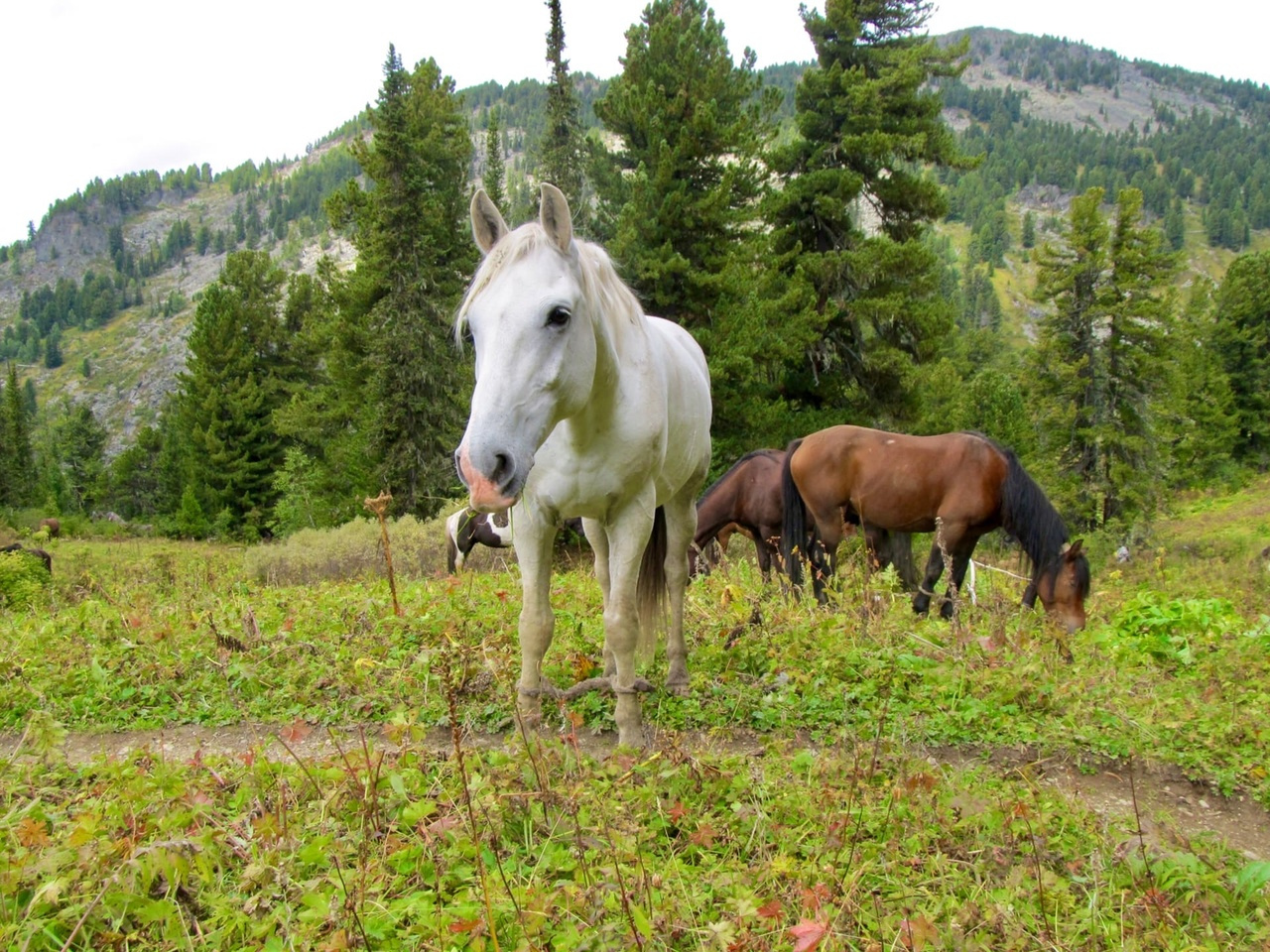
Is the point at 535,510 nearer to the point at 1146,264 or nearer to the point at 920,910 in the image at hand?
the point at 920,910

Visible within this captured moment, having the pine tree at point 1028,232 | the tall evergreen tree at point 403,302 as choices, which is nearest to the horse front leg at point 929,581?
the tall evergreen tree at point 403,302

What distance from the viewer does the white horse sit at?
99.5 inches

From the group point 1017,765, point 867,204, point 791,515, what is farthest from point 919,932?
point 867,204

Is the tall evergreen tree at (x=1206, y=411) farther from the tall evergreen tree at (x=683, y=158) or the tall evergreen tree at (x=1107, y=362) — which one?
the tall evergreen tree at (x=683, y=158)

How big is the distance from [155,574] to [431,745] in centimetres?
1472

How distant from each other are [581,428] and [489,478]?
0.90 meters

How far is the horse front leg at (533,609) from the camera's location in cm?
344

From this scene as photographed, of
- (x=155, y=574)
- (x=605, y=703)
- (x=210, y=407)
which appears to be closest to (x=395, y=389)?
(x=155, y=574)

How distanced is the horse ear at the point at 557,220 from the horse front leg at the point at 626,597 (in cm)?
123

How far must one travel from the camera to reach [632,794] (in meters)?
2.72

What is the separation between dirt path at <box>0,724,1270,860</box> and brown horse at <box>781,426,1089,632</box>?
8.61 feet

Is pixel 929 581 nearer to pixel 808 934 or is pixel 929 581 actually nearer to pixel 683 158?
pixel 808 934

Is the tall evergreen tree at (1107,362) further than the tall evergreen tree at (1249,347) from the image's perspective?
No

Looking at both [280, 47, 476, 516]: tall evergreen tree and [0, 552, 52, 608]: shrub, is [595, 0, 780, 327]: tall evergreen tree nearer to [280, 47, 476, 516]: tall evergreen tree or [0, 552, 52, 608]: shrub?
[280, 47, 476, 516]: tall evergreen tree
